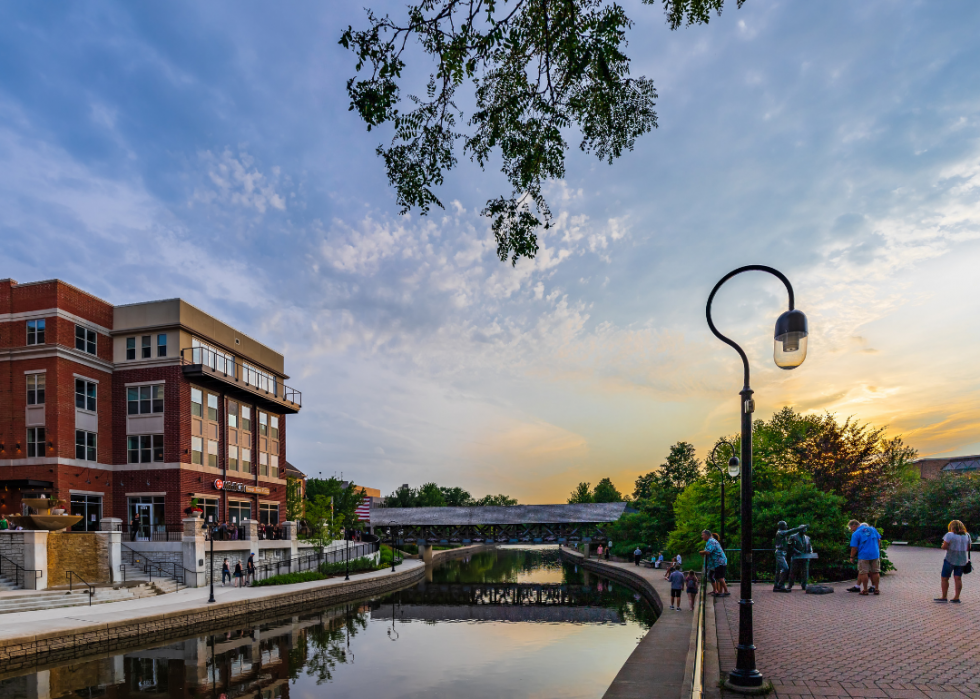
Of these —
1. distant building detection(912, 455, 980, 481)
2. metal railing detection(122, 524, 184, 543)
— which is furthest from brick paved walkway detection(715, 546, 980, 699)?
distant building detection(912, 455, 980, 481)

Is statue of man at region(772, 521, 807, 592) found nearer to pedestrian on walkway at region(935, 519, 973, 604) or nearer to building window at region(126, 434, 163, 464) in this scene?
pedestrian on walkway at region(935, 519, 973, 604)

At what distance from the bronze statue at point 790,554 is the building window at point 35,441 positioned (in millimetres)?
33455

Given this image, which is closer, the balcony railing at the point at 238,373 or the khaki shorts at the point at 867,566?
the khaki shorts at the point at 867,566

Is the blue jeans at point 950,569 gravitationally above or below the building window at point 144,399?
below

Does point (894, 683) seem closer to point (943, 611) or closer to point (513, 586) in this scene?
point (943, 611)

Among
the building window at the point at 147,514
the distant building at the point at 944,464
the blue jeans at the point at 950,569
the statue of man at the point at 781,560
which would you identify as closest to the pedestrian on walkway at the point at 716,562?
the statue of man at the point at 781,560

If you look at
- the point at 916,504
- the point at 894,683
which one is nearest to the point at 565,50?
the point at 894,683

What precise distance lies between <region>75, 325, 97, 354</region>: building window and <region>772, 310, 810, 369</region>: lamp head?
3619 cm

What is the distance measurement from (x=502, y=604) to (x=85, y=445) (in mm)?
23802

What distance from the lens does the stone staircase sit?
22.8m

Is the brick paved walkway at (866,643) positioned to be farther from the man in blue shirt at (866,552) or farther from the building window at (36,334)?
the building window at (36,334)

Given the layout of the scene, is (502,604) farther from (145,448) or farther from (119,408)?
(119,408)

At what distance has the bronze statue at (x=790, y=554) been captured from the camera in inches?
733

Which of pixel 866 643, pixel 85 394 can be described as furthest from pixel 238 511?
pixel 866 643
